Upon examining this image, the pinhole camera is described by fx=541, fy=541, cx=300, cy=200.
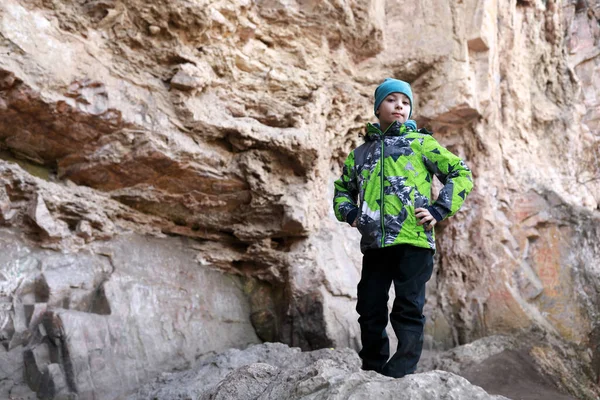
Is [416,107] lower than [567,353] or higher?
higher

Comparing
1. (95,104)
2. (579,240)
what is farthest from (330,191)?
(579,240)

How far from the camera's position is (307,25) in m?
4.72

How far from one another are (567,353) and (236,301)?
2.73 metres

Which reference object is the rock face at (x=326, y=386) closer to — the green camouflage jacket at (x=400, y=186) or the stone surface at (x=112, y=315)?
the stone surface at (x=112, y=315)

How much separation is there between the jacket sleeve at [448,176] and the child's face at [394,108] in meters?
0.18

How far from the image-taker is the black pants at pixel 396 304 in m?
2.24

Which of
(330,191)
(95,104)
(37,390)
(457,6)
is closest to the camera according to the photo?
(37,390)

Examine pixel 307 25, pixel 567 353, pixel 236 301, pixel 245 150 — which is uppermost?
pixel 307 25

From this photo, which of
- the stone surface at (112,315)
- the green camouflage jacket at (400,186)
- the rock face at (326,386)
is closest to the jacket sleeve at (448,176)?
the green camouflage jacket at (400,186)

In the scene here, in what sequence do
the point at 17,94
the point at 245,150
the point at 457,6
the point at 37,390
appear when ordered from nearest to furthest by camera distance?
the point at 37,390 → the point at 17,94 → the point at 245,150 → the point at 457,6

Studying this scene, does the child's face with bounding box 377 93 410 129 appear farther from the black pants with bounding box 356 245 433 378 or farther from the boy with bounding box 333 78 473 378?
the black pants with bounding box 356 245 433 378

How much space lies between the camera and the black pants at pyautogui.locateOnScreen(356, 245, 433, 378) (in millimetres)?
2242

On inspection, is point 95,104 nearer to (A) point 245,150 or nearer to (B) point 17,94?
(B) point 17,94

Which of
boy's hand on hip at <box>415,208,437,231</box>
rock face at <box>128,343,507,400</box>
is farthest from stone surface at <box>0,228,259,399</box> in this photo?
boy's hand on hip at <box>415,208,437,231</box>
